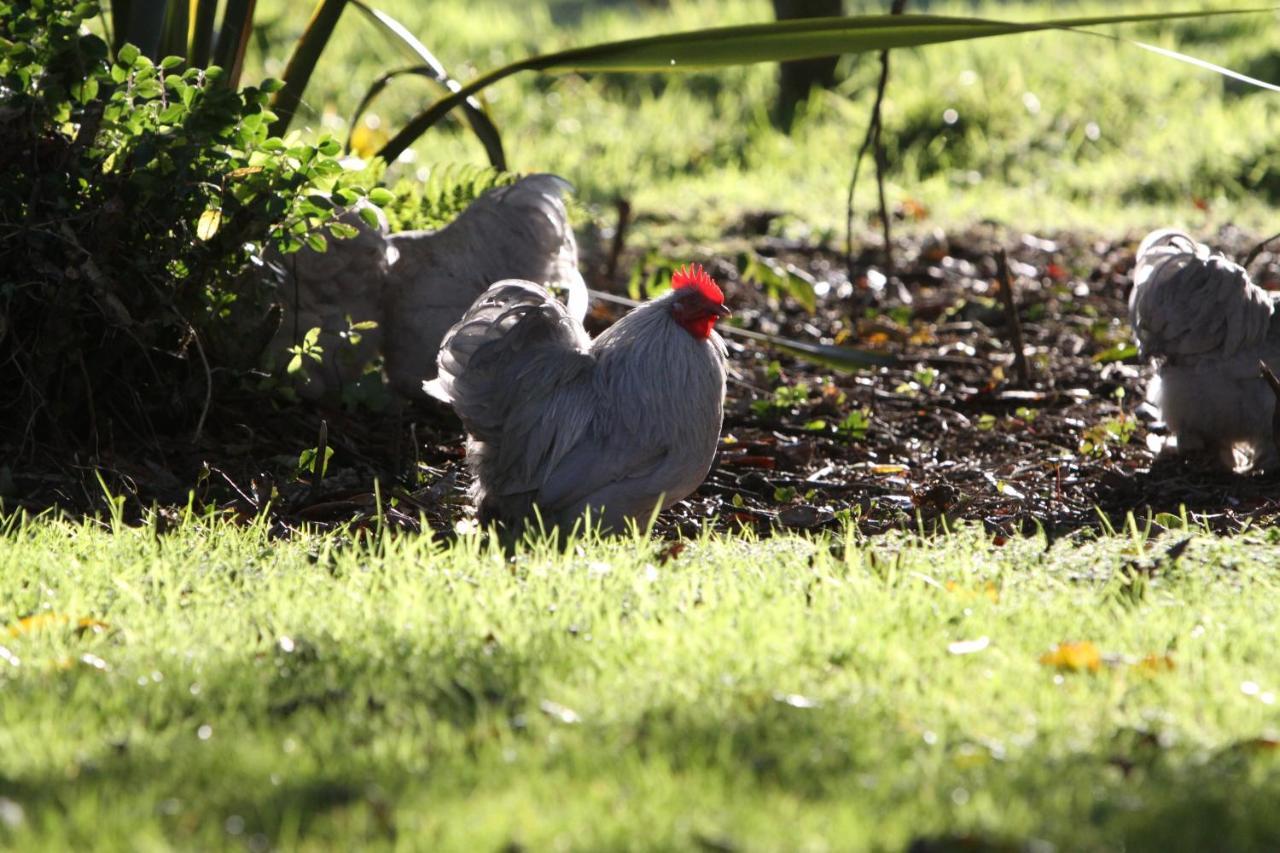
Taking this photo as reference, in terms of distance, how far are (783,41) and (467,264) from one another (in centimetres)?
154

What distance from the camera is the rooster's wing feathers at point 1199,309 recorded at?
532 cm

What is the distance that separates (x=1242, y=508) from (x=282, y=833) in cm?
365

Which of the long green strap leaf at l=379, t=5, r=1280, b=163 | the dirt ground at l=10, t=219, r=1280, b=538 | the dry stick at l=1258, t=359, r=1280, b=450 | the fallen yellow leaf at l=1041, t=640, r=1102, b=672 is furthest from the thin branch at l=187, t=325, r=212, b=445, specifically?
the dry stick at l=1258, t=359, r=1280, b=450

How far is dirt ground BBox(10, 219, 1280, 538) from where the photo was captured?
4.77m

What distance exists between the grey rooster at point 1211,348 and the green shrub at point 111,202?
116 inches

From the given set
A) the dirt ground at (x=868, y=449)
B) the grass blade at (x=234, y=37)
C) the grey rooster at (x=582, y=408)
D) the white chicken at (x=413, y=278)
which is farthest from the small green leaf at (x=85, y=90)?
the grey rooster at (x=582, y=408)

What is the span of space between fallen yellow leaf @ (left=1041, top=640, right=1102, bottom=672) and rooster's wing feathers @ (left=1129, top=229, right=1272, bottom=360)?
8.12ft

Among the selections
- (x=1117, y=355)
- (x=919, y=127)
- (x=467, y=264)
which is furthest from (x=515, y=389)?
(x=919, y=127)

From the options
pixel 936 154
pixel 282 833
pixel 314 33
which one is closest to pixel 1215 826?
pixel 282 833

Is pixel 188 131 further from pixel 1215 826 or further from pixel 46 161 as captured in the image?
pixel 1215 826

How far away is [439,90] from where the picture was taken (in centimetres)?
696

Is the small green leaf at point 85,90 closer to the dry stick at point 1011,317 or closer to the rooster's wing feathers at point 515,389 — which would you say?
the rooster's wing feathers at point 515,389

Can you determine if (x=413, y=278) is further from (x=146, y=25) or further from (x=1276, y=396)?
(x=1276, y=396)

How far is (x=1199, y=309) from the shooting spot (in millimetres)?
5316
